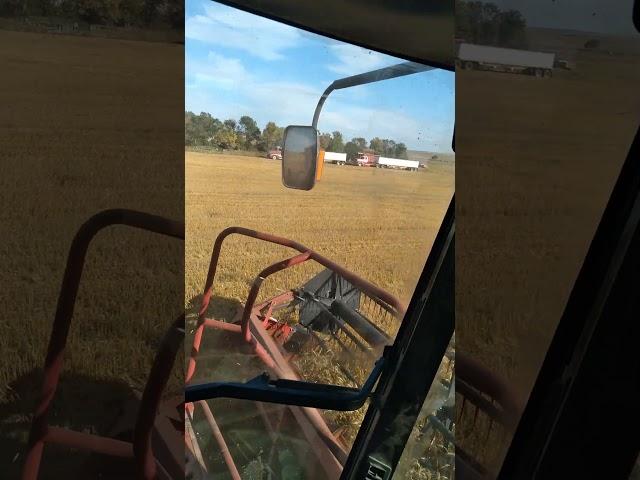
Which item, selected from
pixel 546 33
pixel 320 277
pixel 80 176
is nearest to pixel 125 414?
pixel 80 176

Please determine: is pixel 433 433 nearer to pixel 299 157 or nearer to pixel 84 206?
pixel 299 157

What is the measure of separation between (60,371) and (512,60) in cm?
72

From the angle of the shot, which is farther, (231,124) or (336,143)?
(336,143)

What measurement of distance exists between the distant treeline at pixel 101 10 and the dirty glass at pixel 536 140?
0.46m

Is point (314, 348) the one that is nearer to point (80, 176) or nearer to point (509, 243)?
point (509, 243)

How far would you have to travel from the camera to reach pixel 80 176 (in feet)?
2.14

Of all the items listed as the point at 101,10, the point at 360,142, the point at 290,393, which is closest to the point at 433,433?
the point at 290,393

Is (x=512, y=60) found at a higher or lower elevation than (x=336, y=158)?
higher

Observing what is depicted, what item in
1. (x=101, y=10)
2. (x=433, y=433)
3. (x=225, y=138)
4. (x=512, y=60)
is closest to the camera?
(x=101, y=10)

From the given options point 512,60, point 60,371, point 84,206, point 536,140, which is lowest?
point 60,371

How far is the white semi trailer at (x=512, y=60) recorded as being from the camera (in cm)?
85

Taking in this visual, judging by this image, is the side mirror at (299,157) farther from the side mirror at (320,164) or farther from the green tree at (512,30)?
the green tree at (512,30)

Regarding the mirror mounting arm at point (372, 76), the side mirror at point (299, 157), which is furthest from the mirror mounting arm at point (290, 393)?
the mirror mounting arm at point (372, 76)

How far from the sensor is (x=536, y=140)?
2.84ft
